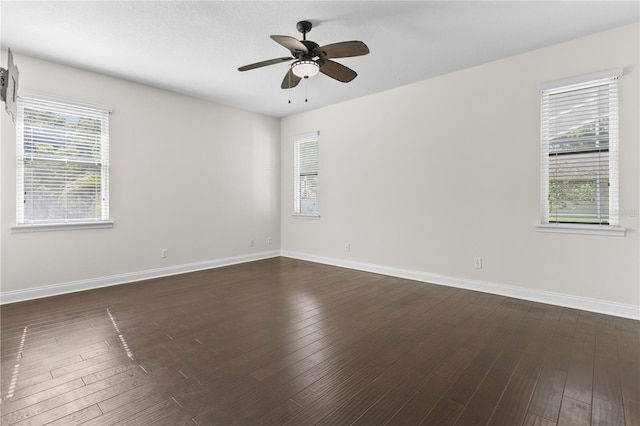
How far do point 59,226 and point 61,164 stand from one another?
0.77 m

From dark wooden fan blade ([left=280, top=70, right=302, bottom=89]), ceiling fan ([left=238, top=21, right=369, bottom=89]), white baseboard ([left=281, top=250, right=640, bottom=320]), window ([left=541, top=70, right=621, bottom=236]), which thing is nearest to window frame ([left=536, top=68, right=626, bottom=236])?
window ([left=541, top=70, right=621, bottom=236])

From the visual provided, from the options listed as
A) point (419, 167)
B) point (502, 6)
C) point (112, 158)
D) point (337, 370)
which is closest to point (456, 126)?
point (419, 167)

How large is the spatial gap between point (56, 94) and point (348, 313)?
4.34 m

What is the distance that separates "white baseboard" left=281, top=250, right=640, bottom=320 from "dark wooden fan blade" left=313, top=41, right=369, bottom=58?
3.07 meters

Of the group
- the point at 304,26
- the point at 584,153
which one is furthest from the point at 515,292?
the point at 304,26

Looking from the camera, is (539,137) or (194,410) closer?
(194,410)

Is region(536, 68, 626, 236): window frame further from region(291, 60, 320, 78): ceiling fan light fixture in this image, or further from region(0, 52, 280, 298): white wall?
region(0, 52, 280, 298): white wall

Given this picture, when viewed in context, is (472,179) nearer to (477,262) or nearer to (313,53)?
(477,262)

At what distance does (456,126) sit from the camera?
4070 mm

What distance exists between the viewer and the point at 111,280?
165 inches

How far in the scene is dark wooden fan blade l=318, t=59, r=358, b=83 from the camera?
2.95 meters

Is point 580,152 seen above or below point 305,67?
below

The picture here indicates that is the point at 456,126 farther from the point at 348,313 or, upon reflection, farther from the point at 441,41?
the point at 348,313

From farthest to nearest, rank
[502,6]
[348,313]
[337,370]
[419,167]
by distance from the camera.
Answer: [419,167]
[348,313]
[502,6]
[337,370]
